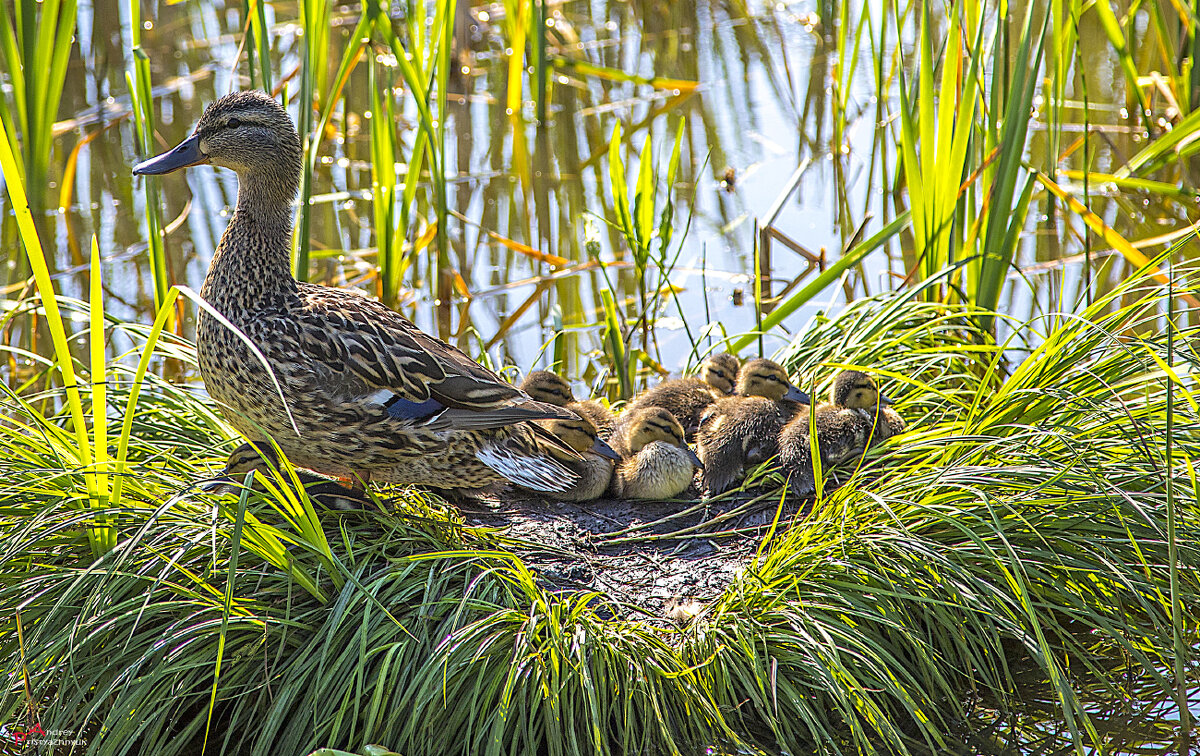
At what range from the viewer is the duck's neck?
316 cm

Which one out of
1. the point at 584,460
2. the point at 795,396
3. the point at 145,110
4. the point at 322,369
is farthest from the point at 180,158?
the point at 795,396

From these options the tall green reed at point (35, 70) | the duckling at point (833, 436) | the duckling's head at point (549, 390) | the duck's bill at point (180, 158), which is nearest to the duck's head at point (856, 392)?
the duckling at point (833, 436)

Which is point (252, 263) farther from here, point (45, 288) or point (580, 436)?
point (580, 436)

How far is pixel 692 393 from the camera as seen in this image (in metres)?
3.84

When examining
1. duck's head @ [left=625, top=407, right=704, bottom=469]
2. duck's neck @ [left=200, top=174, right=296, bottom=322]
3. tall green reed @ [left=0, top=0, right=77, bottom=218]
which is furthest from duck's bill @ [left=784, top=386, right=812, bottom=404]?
tall green reed @ [left=0, top=0, right=77, bottom=218]

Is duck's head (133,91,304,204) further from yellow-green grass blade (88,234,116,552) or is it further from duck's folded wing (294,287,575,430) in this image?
yellow-green grass blade (88,234,116,552)

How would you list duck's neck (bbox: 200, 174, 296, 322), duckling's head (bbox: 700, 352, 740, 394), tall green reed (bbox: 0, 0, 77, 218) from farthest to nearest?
1. tall green reed (bbox: 0, 0, 77, 218)
2. duckling's head (bbox: 700, 352, 740, 394)
3. duck's neck (bbox: 200, 174, 296, 322)

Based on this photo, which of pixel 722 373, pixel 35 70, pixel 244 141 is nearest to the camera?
pixel 244 141

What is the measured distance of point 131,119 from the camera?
Answer: 6.59 m

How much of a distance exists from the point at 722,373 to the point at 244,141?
67.6 inches

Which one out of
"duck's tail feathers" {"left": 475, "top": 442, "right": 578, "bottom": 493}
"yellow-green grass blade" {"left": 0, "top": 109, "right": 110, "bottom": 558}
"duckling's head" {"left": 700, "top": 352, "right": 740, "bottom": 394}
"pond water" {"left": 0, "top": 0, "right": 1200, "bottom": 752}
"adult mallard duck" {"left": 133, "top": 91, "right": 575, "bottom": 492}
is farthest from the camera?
"pond water" {"left": 0, "top": 0, "right": 1200, "bottom": 752}

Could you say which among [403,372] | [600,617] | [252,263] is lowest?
[600,617]

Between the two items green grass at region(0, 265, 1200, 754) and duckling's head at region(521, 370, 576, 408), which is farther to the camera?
duckling's head at region(521, 370, 576, 408)

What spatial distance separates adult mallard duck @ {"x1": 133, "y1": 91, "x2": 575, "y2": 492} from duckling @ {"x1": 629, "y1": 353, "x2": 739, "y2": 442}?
0.58 m
